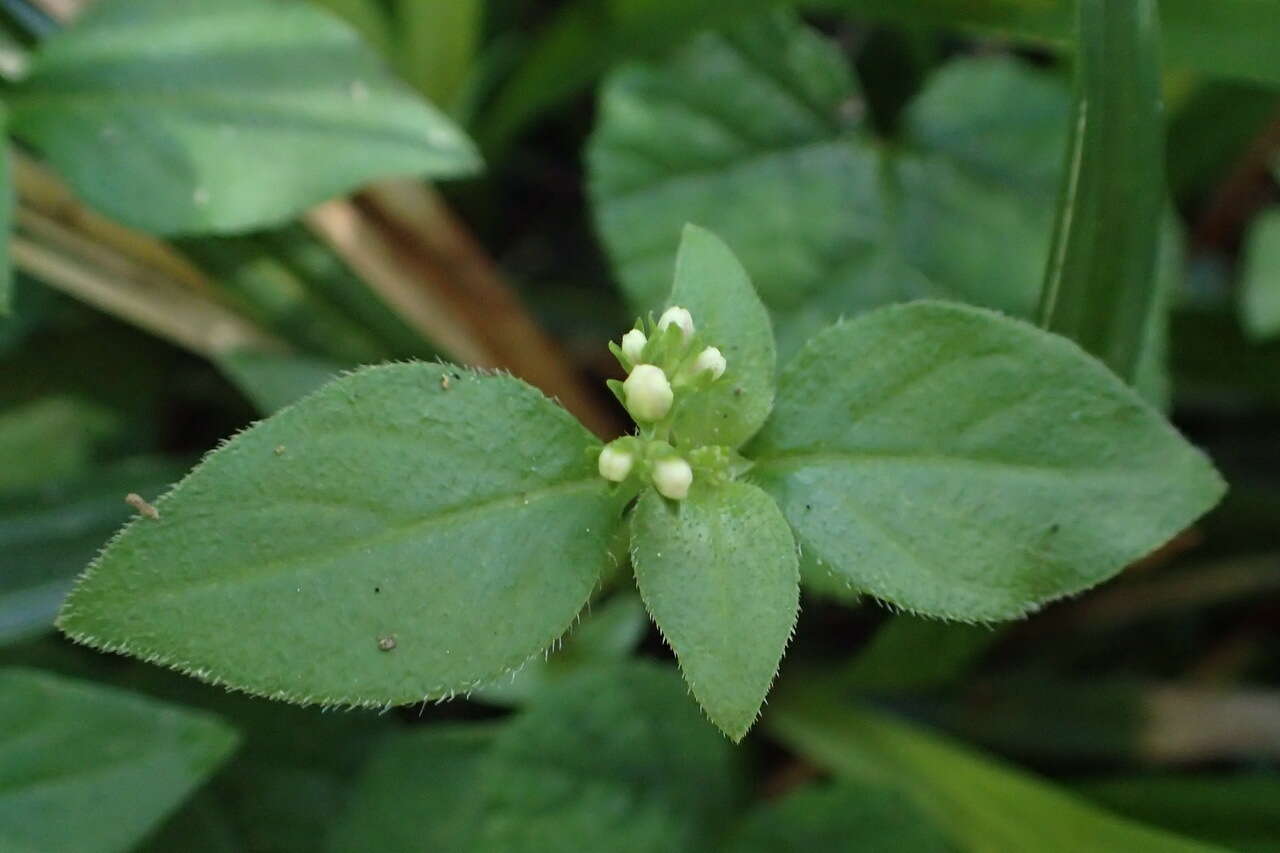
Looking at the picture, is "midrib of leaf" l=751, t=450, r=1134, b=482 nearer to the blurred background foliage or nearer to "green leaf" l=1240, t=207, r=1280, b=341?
the blurred background foliage

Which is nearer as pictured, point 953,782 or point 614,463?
point 614,463

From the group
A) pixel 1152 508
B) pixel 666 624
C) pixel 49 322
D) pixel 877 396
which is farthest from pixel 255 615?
pixel 49 322

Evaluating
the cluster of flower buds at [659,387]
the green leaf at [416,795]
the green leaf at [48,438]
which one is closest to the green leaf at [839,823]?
the green leaf at [416,795]

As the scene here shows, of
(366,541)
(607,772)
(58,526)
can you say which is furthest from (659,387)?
(58,526)

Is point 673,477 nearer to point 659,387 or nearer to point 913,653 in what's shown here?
point 659,387

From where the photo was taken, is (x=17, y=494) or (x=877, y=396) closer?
(x=877, y=396)

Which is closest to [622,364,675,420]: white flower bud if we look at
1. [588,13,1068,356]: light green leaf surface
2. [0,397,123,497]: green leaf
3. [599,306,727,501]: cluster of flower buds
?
[599,306,727,501]: cluster of flower buds

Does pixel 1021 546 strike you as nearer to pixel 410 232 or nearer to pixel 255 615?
pixel 255 615
